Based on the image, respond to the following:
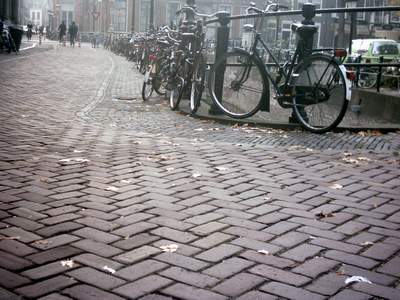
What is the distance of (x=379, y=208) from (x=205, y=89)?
480cm

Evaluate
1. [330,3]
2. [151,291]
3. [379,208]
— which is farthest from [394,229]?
[330,3]

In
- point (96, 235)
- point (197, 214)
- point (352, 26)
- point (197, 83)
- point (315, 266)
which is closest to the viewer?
point (315, 266)

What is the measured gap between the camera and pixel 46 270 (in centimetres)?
259

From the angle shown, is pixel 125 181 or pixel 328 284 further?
pixel 125 181

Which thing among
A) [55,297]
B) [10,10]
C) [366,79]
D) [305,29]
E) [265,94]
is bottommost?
[55,297]

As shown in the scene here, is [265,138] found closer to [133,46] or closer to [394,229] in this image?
[394,229]

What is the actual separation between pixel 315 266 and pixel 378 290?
350 mm

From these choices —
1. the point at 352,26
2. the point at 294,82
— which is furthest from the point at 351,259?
the point at 352,26

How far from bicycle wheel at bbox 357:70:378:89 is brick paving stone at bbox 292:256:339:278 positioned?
275 inches

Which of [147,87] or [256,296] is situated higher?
[147,87]

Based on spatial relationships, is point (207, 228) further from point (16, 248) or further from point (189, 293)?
point (16, 248)

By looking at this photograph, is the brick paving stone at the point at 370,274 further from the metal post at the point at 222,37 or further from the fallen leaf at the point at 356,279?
the metal post at the point at 222,37

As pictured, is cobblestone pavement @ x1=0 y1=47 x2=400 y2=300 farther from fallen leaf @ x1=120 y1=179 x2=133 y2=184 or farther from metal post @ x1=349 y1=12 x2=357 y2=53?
metal post @ x1=349 y1=12 x2=357 y2=53

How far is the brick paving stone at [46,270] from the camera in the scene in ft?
8.32
